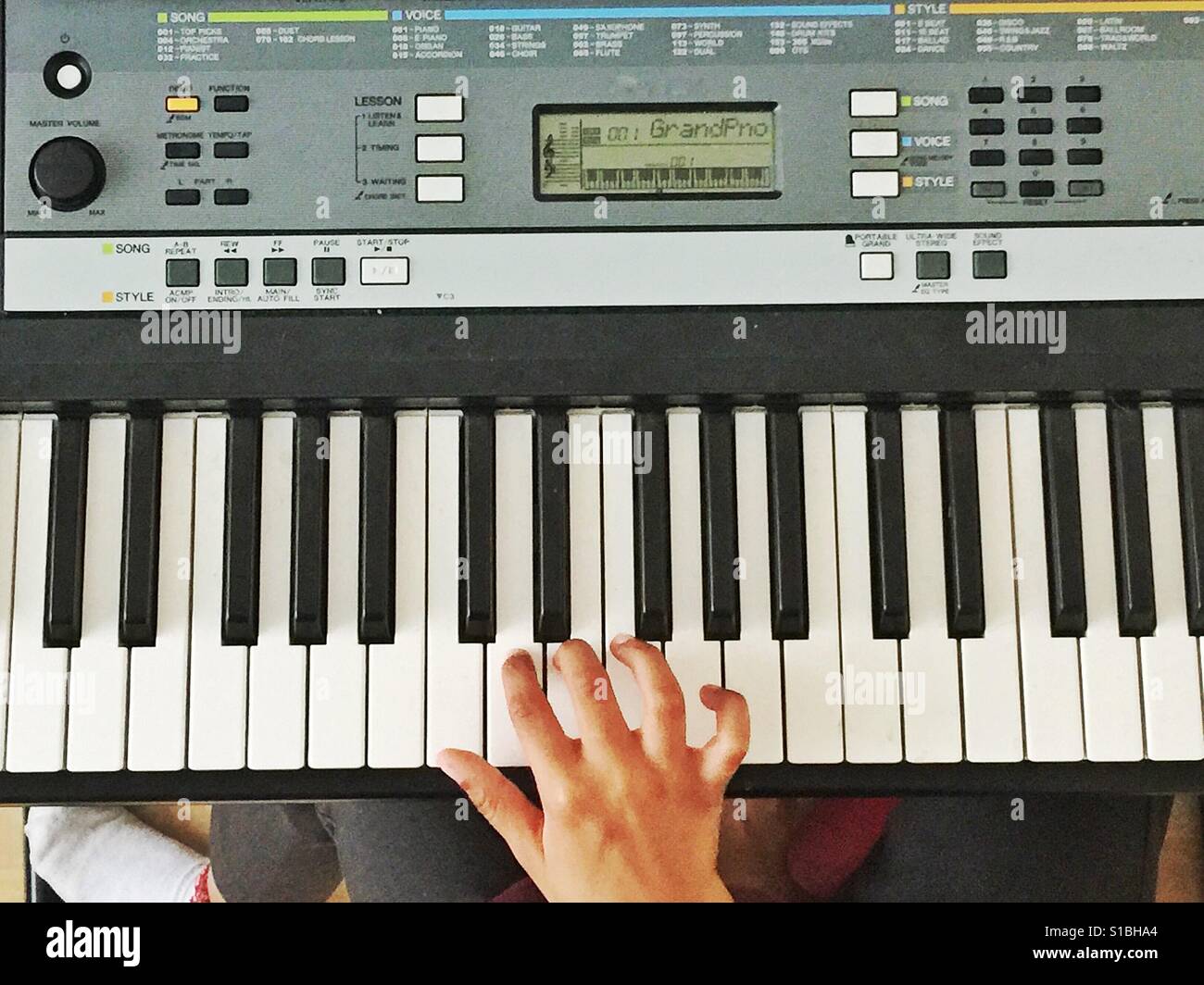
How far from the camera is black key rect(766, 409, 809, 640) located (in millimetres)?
1146

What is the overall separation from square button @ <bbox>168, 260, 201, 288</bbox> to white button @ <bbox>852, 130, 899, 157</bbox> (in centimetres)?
29

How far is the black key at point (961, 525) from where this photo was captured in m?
1.15

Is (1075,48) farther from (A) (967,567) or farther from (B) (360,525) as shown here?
(B) (360,525)

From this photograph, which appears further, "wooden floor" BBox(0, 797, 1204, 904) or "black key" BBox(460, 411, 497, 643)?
"wooden floor" BBox(0, 797, 1204, 904)

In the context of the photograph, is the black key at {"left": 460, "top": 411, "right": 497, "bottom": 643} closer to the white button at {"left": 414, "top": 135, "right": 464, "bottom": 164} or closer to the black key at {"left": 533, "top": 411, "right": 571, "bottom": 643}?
the black key at {"left": 533, "top": 411, "right": 571, "bottom": 643}

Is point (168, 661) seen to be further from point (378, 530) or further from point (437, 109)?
point (437, 109)

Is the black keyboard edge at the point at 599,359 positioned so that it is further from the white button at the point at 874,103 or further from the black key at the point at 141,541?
the white button at the point at 874,103

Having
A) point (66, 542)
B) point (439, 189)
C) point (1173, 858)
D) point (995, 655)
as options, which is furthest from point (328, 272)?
point (1173, 858)

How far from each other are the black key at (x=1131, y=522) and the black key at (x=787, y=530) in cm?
34

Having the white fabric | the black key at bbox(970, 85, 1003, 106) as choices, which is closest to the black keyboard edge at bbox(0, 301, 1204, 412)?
the black key at bbox(970, 85, 1003, 106)

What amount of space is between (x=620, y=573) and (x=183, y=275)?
1.89 ft

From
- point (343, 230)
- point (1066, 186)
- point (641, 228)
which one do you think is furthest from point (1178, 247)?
point (343, 230)
